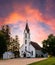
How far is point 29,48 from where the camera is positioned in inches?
4001

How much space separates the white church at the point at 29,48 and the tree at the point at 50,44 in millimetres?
6519

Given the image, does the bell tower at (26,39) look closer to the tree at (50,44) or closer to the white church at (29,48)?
the white church at (29,48)

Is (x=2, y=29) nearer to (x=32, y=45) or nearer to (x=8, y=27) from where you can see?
(x=8, y=27)

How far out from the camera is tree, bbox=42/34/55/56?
90.5m

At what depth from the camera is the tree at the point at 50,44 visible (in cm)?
9048

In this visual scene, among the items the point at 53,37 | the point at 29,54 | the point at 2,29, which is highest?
the point at 2,29

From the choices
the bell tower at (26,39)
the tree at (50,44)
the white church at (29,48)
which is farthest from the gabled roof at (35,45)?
the tree at (50,44)

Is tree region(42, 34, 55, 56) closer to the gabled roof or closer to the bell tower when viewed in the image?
the gabled roof

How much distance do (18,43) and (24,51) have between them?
45.1 ft

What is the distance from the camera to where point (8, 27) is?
372ft

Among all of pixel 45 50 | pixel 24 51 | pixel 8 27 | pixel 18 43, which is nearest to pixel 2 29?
pixel 8 27

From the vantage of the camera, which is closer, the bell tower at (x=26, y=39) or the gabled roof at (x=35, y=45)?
the gabled roof at (x=35, y=45)

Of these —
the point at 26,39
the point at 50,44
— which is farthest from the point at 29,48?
the point at 50,44

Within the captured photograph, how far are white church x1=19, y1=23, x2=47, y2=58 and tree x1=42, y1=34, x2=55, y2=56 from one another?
6519 millimetres
